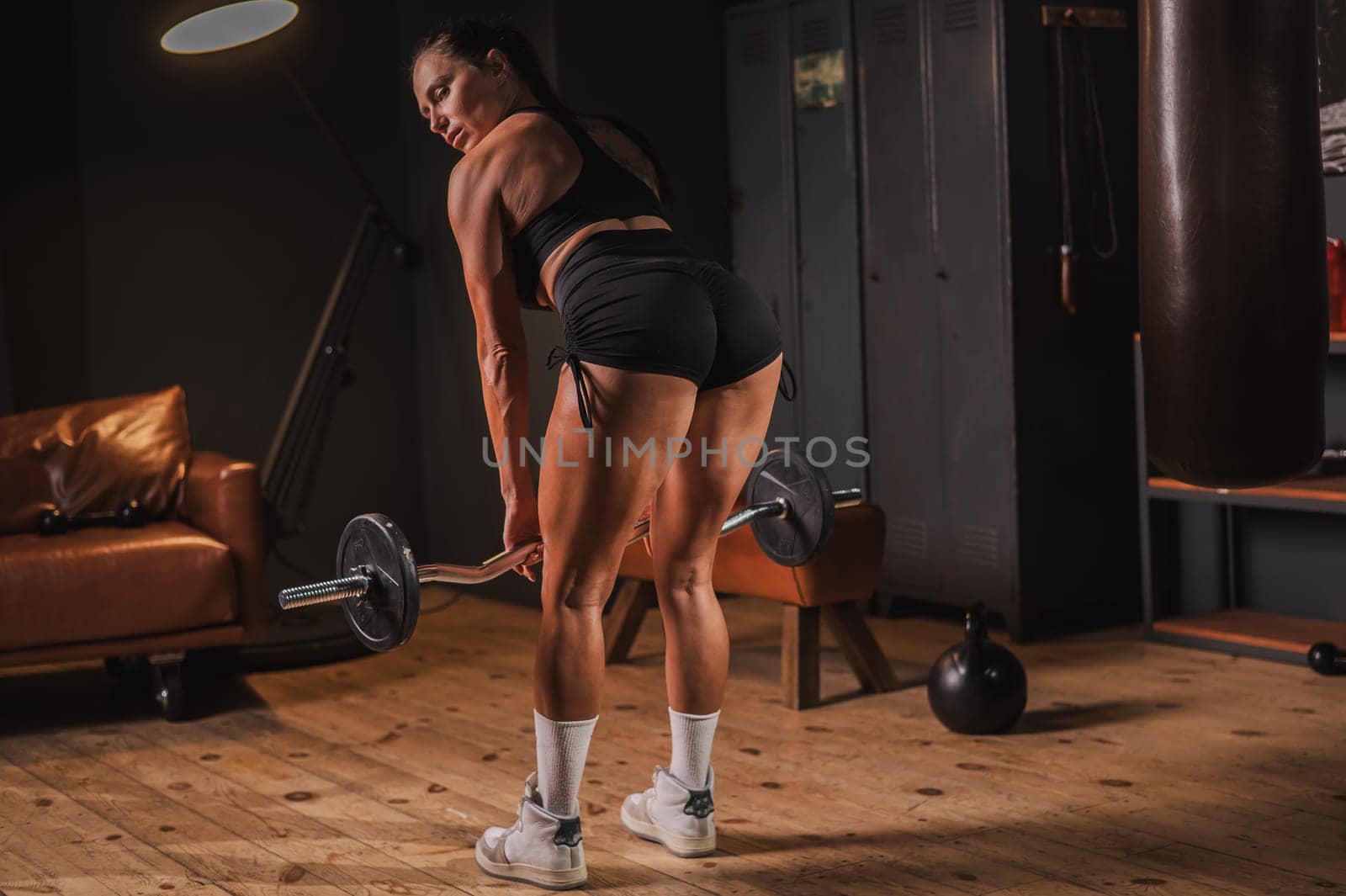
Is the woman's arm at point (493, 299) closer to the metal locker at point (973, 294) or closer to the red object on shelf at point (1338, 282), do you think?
the metal locker at point (973, 294)

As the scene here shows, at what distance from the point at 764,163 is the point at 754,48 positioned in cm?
36

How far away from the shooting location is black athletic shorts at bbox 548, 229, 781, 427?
7.22 ft

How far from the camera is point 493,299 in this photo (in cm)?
224

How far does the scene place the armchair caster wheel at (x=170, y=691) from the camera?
353cm

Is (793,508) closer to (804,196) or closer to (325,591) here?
(325,591)

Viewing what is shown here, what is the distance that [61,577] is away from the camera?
134 inches

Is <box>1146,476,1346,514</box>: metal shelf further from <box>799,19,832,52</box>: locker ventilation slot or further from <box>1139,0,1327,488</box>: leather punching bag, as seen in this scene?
<box>1139,0,1327,488</box>: leather punching bag

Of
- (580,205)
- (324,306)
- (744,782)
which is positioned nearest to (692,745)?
(744,782)

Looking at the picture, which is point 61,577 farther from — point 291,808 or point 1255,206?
point 1255,206

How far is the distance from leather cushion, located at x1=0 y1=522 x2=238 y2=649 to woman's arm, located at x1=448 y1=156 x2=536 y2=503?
1.50m

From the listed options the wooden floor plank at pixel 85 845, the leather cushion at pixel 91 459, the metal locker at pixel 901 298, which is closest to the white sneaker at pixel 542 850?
the wooden floor plank at pixel 85 845

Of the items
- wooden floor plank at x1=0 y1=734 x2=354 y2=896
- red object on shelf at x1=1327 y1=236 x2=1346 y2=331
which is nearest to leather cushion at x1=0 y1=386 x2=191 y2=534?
wooden floor plank at x1=0 y1=734 x2=354 y2=896

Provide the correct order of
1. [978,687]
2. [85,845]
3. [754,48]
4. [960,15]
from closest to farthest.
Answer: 1. [85,845]
2. [978,687]
3. [960,15]
4. [754,48]

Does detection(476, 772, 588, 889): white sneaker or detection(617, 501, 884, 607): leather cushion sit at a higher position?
detection(617, 501, 884, 607): leather cushion
